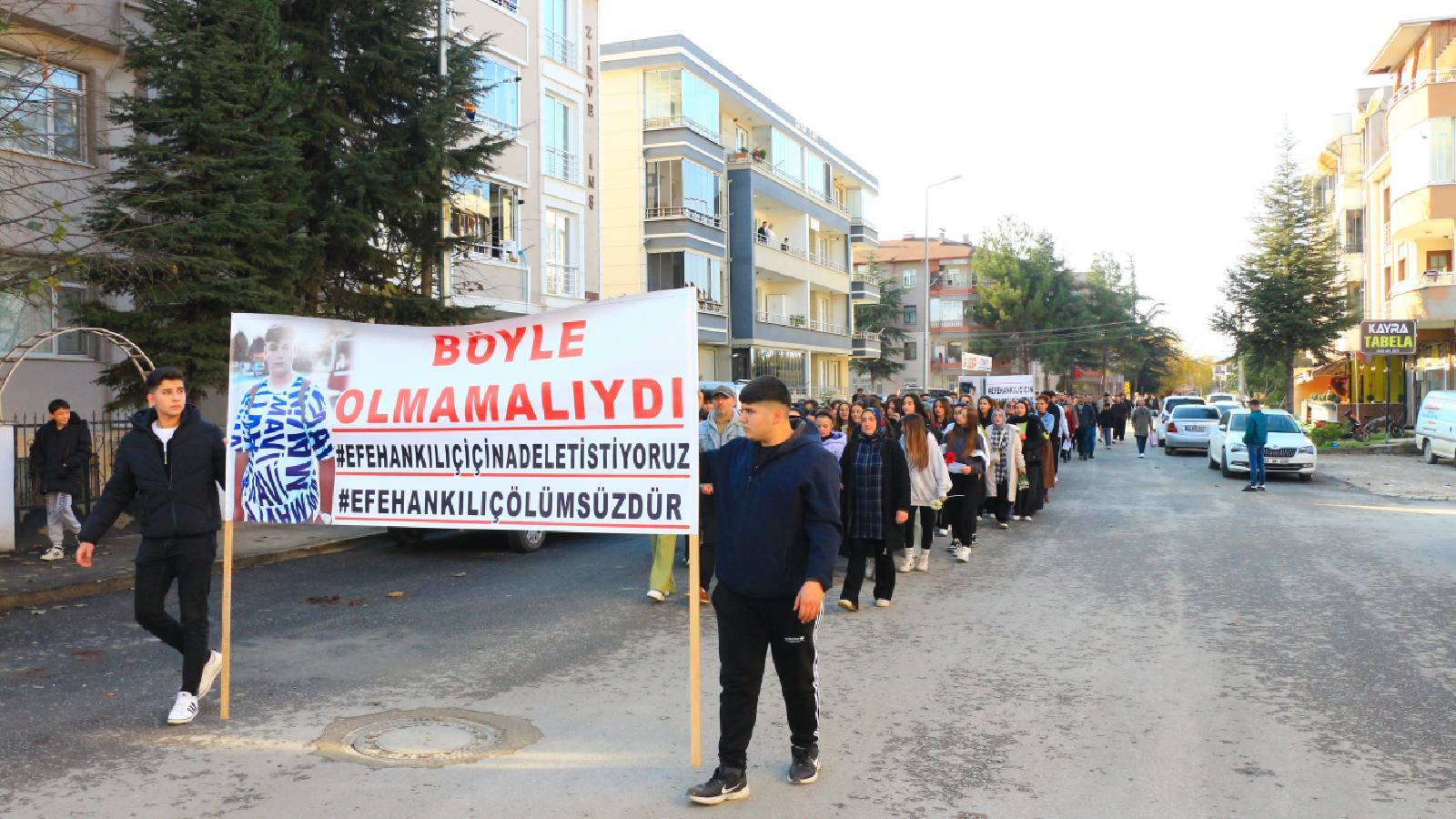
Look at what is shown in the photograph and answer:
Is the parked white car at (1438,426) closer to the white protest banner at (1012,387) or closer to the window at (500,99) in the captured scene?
the white protest banner at (1012,387)

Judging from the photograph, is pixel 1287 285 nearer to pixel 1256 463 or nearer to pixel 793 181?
pixel 793 181

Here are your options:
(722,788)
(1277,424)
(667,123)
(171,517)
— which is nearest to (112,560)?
(171,517)

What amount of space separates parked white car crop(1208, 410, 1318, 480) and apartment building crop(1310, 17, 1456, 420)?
13.3m

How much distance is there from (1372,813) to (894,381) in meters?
80.6

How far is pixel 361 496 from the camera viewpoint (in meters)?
6.46

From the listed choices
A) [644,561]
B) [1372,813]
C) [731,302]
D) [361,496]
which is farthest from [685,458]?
[731,302]

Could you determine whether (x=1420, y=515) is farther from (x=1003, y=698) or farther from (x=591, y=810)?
(x=591, y=810)

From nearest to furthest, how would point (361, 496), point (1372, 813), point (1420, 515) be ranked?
point (1372, 813) < point (361, 496) < point (1420, 515)

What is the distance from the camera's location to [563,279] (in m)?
28.4

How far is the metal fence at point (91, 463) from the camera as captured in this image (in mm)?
12812

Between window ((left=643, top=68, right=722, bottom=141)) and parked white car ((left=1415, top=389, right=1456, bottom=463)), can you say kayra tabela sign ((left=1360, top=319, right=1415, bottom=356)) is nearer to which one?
parked white car ((left=1415, top=389, right=1456, bottom=463))

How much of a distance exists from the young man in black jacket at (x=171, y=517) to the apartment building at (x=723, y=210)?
2718 centimetres

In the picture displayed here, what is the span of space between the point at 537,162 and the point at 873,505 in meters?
19.8

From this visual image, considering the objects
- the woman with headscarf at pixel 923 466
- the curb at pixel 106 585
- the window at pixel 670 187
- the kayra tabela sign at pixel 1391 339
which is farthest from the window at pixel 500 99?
the kayra tabela sign at pixel 1391 339
